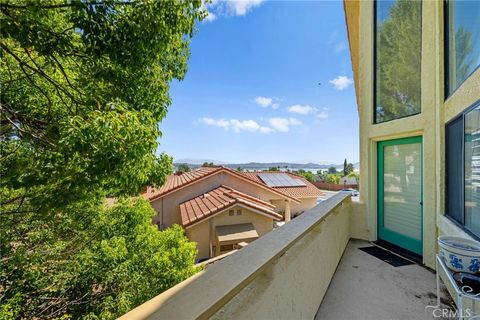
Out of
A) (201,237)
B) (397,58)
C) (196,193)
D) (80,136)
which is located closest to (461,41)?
(397,58)

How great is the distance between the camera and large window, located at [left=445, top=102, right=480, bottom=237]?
2.18m

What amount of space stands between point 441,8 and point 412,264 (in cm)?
406

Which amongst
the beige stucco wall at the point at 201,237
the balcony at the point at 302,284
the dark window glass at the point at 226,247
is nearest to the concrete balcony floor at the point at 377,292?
the balcony at the point at 302,284

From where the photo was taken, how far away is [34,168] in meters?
2.74

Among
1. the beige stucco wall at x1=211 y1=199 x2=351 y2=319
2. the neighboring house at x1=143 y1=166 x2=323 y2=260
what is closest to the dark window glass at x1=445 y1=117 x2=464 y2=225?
the beige stucco wall at x1=211 y1=199 x2=351 y2=319

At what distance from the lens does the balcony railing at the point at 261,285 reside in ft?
2.74

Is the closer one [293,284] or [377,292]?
[293,284]

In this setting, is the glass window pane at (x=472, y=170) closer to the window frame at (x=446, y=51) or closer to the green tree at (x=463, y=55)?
the green tree at (x=463, y=55)

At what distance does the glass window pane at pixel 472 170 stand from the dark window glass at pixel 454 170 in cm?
16

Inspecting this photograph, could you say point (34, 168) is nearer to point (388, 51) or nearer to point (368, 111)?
point (368, 111)

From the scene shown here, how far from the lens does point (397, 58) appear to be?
4.45m

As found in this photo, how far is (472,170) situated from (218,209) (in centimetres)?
872
